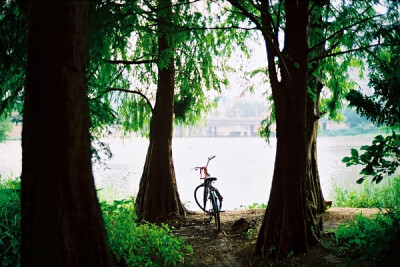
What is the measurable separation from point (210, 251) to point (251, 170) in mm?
18272

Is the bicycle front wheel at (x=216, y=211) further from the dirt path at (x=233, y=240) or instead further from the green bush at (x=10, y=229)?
the green bush at (x=10, y=229)

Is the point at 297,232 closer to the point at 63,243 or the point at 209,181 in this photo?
the point at 209,181

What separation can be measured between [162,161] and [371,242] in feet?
16.3

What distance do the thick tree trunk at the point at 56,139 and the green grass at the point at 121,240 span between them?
4.75 feet

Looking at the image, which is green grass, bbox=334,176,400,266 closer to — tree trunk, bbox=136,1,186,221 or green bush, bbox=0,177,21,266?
green bush, bbox=0,177,21,266

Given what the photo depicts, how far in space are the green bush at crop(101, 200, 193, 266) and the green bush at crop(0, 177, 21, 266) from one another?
0.93 m

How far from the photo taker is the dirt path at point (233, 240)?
430 centimetres

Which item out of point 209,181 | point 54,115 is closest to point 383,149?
point 54,115

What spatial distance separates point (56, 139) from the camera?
1981mm

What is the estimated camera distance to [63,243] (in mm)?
2066

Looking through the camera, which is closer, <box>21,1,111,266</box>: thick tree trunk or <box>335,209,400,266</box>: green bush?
<box>21,1,111,266</box>: thick tree trunk

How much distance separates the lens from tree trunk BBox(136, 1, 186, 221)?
24.2ft

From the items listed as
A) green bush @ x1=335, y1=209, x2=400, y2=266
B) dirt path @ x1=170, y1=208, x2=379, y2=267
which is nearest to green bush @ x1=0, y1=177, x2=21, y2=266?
dirt path @ x1=170, y1=208, x2=379, y2=267

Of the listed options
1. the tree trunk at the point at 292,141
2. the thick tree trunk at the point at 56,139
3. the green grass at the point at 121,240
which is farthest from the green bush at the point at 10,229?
the tree trunk at the point at 292,141
